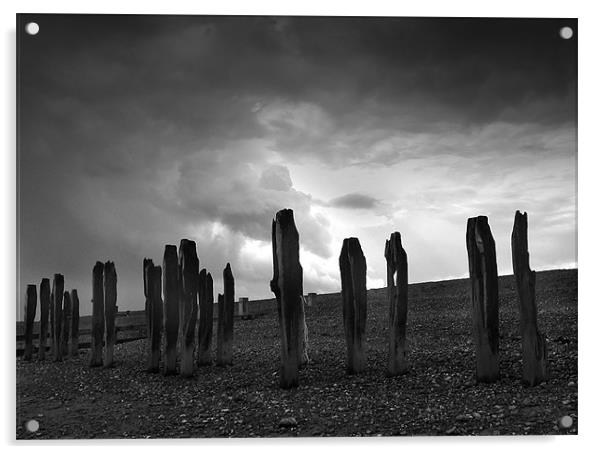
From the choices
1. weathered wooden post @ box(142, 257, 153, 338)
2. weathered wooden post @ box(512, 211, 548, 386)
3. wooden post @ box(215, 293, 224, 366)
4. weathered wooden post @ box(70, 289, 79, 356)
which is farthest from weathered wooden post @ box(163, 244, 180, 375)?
weathered wooden post @ box(512, 211, 548, 386)

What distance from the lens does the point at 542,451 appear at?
4.38m

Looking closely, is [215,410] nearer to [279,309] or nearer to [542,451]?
Result: [279,309]

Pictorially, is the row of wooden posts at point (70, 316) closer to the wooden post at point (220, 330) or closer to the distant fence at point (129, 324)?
the distant fence at point (129, 324)

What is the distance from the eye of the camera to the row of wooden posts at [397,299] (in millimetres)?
4363

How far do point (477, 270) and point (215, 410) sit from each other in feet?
6.96

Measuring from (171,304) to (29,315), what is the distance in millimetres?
1064

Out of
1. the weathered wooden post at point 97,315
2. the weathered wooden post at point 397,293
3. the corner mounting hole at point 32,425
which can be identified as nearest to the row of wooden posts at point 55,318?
the weathered wooden post at point 97,315

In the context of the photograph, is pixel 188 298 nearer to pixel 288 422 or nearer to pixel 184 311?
pixel 184 311

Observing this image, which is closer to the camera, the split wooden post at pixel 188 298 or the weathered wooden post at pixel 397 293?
the weathered wooden post at pixel 397 293

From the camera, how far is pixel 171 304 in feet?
15.9

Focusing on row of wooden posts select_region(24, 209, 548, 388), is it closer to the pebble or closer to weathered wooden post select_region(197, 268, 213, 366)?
weathered wooden post select_region(197, 268, 213, 366)

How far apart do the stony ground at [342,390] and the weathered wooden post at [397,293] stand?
0.21 ft

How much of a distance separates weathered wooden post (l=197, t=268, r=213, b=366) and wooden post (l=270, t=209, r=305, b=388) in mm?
582
